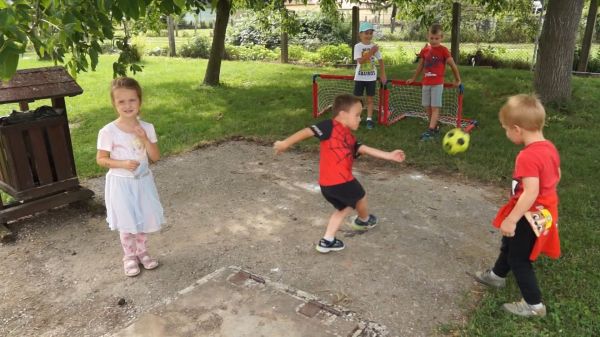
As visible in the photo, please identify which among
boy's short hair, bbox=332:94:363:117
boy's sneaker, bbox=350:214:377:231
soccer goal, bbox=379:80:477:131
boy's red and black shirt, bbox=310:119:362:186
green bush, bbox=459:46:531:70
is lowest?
boy's sneaker, bbox=350:214:377:231

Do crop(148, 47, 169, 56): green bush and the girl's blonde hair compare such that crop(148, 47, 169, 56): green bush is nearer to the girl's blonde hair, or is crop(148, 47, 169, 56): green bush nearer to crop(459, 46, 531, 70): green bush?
crop(459, 46, 531, 70): green bush

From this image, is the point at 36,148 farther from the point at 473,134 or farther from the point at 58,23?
the point at 473,134

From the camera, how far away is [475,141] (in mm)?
6914

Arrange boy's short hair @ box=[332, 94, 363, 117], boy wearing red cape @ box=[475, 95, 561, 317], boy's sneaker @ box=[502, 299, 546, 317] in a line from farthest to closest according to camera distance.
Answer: boy's short hair @ box=[332, 94, 363, 117] → boy's sneaker @ box=[502, 299, 546, 317] → boy wearing red cape @ box=[475, 95, 561, 317]

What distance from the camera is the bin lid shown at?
4.47 metres

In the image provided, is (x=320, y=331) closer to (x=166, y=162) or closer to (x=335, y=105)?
(x=335, y=105)

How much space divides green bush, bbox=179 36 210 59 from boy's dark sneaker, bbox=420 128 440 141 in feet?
47.0

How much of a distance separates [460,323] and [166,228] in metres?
2.76

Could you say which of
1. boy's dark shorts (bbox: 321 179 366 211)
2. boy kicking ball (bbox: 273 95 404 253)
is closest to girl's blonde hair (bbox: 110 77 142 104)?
boy kicking ball (bbox: 273 95 404 253)

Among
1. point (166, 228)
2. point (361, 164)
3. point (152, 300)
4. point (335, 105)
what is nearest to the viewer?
point (152, 300)

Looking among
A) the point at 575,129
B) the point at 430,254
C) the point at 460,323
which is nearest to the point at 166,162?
the point at 430,254

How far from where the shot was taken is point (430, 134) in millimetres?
7191

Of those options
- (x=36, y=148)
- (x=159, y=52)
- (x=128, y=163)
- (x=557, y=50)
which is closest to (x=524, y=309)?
(x=128, y=163)

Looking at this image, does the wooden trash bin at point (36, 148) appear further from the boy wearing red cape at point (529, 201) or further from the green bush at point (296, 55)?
the green bush at point (296, 55)
